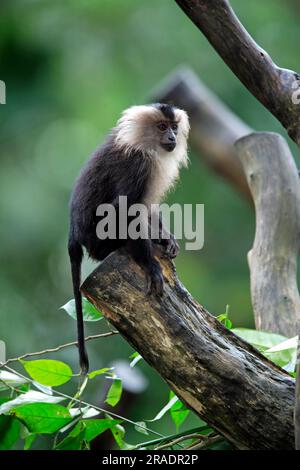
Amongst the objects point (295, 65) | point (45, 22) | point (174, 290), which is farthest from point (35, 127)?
point (174, 290)

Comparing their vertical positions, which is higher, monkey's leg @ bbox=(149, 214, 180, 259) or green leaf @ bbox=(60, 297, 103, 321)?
monkey's leg @ bbox=(149, 214, 180, 259)

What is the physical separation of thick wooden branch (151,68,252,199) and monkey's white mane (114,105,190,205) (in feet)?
6.43

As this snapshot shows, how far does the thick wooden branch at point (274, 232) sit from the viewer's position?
10.9 ft

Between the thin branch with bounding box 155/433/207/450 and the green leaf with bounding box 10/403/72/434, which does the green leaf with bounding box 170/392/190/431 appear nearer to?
the thin branch with bounding box 155/433/207/450

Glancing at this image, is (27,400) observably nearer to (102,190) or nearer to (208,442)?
(208,442)

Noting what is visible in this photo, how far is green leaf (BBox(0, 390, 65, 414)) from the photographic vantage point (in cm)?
259

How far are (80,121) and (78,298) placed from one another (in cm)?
719

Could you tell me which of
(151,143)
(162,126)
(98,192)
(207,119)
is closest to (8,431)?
(98,192)

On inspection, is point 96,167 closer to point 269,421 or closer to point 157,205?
point 157,205

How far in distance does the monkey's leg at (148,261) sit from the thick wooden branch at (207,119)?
288 centimetres

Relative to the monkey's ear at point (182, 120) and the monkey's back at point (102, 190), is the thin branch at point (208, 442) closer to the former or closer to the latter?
the monkey's back at point (102, 190)

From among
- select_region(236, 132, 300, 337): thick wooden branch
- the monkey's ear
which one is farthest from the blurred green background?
the monkey's ear

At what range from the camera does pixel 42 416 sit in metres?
2.67
